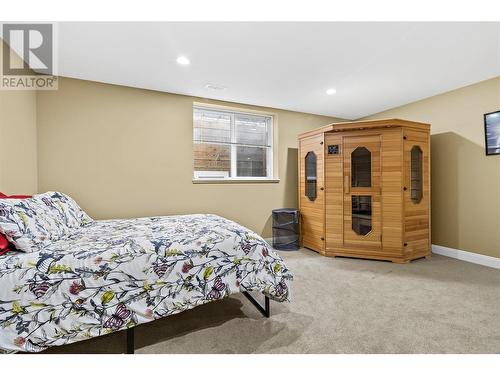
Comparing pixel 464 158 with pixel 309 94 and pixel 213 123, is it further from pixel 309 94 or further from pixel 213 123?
pixel 213 123

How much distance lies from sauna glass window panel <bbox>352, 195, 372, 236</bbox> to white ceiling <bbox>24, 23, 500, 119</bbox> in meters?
1.52

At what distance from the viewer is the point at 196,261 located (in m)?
1.66

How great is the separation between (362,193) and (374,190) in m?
0.16

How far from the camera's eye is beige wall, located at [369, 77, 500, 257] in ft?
10.2

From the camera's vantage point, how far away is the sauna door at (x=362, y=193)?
11.2 feet

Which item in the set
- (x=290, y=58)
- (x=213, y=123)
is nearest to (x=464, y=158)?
(x=290, y=58)

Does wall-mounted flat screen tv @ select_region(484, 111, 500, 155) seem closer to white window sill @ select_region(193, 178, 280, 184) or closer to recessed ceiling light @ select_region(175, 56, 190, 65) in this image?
white window sill @ select_region(193, 178, 280, 184)

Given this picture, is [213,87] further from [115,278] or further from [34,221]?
[115,278]

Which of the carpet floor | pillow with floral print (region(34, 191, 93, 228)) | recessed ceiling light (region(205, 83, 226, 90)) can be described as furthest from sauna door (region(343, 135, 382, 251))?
pillow with floral print (region(34, 191, 93, 228))

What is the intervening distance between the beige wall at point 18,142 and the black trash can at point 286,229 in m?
3.13

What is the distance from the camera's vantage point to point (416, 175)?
11.3 ft

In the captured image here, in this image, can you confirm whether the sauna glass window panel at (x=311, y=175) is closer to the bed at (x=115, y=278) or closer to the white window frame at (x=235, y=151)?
the white window frame at (x=235, y=151)

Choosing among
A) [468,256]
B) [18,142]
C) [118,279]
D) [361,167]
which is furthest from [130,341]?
[468,256]
